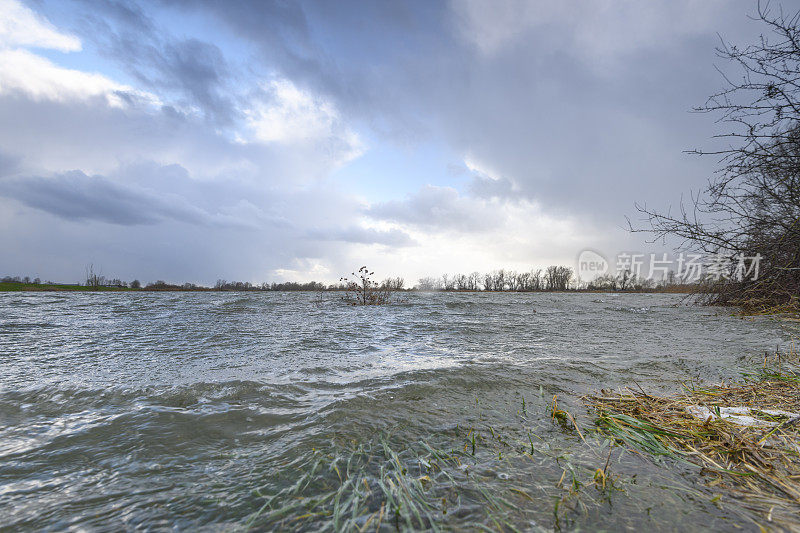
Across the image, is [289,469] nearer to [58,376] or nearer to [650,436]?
[650,436]

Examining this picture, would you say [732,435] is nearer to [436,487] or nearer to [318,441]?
[436,487]

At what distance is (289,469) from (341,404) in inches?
43.9

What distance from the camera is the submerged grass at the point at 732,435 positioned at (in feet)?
4.78

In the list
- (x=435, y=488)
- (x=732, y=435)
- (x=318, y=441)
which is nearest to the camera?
(x=435, y=488)

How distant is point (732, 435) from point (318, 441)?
2553 mm

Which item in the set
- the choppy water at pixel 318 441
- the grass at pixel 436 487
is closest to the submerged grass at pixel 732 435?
the choppy water at pixel 318 441

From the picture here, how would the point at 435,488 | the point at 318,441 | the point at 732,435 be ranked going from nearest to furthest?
the point at 435,488, the point at 732,435, the point at 318,441

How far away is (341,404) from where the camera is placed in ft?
9.59

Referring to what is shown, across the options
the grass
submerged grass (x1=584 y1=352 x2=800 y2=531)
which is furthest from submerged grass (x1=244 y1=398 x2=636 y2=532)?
submerged grass (x1=584 y1=352 x2=800 y2=531)

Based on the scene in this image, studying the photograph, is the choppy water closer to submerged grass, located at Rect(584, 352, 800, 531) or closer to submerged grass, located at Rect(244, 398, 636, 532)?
submerged grass, located at Rect(244, 398, 636, 532)

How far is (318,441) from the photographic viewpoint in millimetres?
2193

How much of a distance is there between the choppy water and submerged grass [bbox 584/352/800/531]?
147 mm

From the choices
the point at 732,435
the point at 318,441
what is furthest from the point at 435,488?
the point at 732,435

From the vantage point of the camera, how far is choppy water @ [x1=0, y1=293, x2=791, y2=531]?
141 cm
